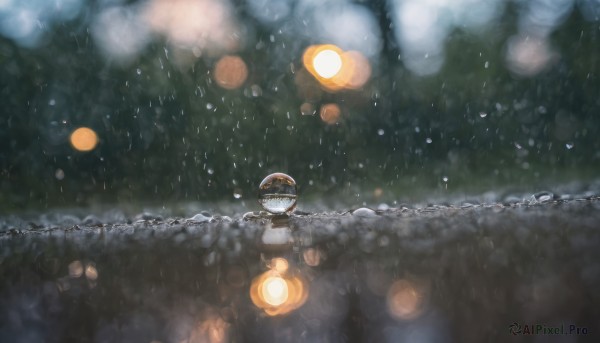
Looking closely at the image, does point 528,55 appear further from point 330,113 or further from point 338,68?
point 330,113

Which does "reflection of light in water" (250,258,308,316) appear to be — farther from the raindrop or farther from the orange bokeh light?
the orange bokeh light

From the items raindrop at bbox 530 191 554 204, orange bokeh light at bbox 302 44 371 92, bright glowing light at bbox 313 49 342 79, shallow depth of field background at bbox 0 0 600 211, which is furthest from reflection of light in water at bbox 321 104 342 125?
raindrop at bbox 530 191 554 204

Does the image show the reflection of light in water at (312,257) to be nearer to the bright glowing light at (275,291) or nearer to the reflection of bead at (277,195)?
the bright glowing light at (275,291)

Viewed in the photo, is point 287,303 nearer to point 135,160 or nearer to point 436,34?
point 135,160

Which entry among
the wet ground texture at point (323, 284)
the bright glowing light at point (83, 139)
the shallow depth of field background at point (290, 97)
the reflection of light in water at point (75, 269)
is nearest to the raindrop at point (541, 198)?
the wet ground texture at point (323, 284)

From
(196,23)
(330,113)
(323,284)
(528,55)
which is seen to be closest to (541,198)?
(323,284)

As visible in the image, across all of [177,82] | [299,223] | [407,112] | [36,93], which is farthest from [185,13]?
[299,223]
